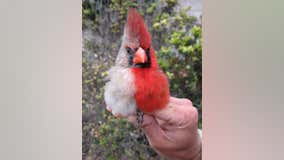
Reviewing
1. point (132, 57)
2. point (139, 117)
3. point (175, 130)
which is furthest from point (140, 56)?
point (175, 130)

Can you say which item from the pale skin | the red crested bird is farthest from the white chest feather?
the pale skin

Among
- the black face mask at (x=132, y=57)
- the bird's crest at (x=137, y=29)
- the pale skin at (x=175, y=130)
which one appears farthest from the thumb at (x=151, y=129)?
the bird's crest at (x=137, y=29)

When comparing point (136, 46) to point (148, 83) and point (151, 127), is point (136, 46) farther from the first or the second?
point (151, 127)

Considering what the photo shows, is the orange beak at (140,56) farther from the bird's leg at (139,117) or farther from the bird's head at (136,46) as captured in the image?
the bird's leg at (139,117)

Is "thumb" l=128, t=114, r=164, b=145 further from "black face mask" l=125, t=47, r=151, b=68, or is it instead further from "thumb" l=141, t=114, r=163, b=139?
"black face mask" l=125, t=47, r=151, b=68
